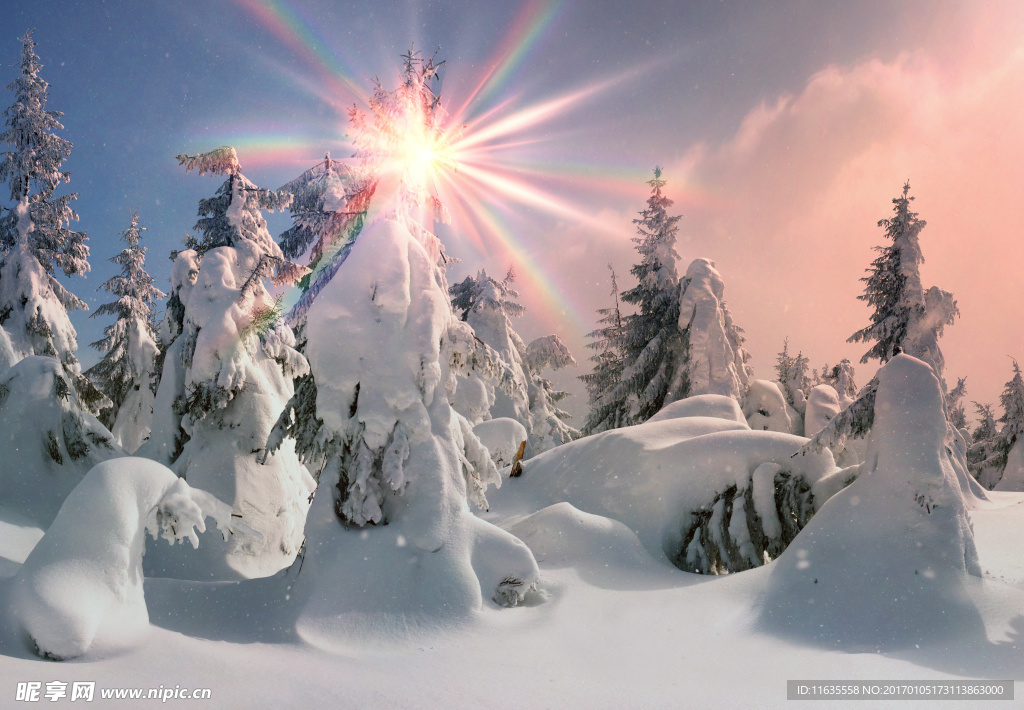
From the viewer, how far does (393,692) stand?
398cm

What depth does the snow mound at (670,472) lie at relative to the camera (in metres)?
9.59

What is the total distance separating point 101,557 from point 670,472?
8.91 m

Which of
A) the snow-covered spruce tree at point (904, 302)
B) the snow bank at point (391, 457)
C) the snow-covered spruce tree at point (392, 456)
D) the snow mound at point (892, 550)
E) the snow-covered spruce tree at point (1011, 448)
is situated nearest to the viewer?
the snow mound at point (892, 550)

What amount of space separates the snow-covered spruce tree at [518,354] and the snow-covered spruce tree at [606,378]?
1.43 meters

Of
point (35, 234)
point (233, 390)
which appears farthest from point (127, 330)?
point (233, 390)

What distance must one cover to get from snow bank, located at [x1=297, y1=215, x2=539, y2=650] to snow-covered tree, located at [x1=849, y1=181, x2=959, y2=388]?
1787 centimetres

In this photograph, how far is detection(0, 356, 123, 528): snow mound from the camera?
359 inches

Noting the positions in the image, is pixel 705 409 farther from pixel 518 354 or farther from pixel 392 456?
pixel 518 354

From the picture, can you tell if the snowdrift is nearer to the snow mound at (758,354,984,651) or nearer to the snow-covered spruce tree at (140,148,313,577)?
the snow mound at (758,354,984,651)

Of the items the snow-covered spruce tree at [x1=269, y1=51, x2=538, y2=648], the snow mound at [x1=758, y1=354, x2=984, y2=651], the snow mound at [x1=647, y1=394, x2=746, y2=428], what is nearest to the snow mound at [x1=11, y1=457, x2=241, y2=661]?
Answer: the snow-covered spruce tree at [x1=269, y1=51, x2=538, y2=648]

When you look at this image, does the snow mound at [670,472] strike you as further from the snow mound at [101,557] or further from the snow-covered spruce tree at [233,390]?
the snow mound at [101,557]

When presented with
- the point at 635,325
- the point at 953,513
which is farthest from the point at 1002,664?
the point at 635,325

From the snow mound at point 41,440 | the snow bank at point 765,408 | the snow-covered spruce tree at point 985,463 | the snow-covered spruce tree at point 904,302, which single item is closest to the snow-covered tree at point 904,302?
the snow-covered spruce tree at point 904,302

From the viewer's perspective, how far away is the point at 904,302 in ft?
60.4
